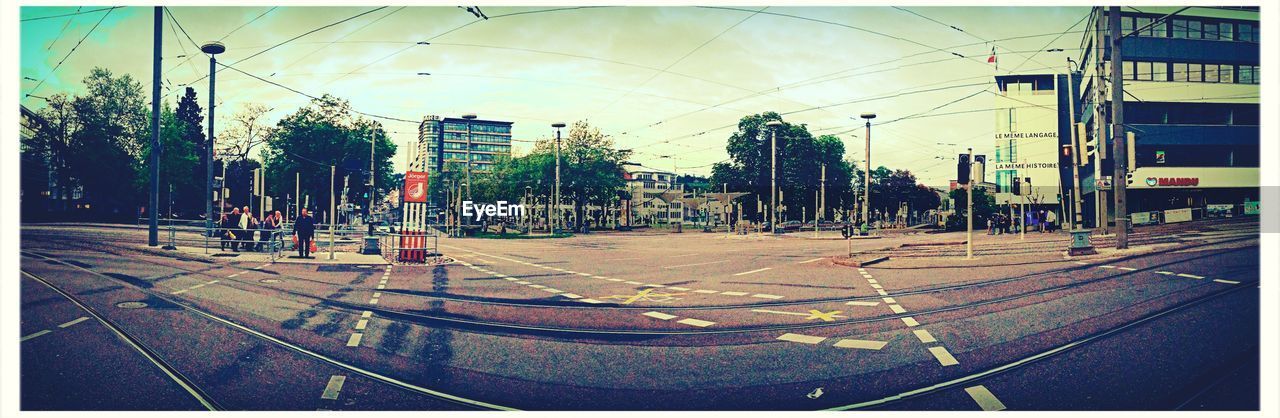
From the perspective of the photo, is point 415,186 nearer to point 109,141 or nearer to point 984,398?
point 109,141

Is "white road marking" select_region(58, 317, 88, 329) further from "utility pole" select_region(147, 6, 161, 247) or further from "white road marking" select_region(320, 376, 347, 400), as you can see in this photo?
"white road marking" select_region(320, 376, 347, 400)

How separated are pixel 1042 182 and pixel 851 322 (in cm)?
3293

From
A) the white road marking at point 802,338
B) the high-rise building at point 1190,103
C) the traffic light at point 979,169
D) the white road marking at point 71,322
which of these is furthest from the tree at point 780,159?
the white road marking at point 71,322

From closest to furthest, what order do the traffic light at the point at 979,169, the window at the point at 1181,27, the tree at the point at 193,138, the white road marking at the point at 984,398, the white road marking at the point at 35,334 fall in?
the white road marking at the point at 984,398
the white road marking at the point at 35,334
the window at the point at 1181,27
the tree at the point at 193,138
the traffic light at the point at 979,169

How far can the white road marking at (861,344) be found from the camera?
250 inches

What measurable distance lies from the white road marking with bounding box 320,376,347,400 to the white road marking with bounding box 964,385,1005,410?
5.06 m

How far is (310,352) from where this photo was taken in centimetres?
639

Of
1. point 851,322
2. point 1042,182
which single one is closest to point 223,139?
point 851,322

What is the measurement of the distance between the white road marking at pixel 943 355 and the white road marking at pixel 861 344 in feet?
1.58

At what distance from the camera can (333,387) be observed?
529cm

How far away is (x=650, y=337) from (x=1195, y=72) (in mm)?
9232

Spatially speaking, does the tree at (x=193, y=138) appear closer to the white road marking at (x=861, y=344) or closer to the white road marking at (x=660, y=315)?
the white road marking at (x=660, y=315)

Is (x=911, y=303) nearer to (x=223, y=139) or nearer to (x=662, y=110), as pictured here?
(x=662, y=110)

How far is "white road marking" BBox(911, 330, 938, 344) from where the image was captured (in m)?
6.59
